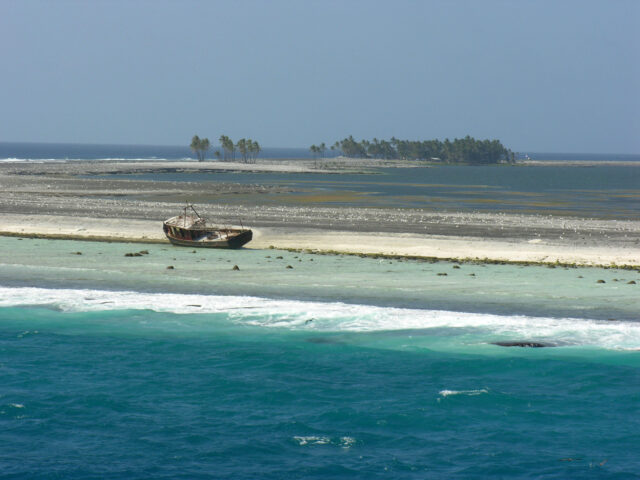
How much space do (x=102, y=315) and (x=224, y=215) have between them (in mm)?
37335

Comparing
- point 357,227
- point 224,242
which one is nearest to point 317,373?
point 224,242

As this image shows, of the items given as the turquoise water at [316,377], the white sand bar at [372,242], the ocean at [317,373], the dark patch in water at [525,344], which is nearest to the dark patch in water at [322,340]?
the ocean at [317,373]

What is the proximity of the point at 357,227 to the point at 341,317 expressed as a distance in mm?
28508

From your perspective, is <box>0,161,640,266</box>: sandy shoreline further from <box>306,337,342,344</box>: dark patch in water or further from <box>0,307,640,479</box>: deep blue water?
<box>0,307,640,479</box>: deep blue water

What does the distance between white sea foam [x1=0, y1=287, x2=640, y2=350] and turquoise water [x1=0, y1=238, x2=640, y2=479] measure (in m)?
0.12

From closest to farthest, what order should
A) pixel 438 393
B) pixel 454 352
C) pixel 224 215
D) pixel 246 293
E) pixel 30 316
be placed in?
pixel 438 393, pixel 454 352, pixel 30 316, pixel 246 293, pixel 224 215

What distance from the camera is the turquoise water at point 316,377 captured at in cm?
1694

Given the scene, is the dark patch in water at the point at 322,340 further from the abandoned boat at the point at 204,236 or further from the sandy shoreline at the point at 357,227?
the abandoned boat at the point at 204,236

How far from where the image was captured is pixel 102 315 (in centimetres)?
2920

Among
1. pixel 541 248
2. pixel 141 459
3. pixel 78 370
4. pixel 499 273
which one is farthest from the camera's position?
pixel 541 248

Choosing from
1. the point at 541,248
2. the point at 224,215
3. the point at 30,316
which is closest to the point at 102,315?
the point at 30,316

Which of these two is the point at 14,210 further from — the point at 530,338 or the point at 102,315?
the point at 530,338

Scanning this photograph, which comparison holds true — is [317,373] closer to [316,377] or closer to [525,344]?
[316,377]

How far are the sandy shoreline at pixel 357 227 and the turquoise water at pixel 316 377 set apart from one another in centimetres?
960
